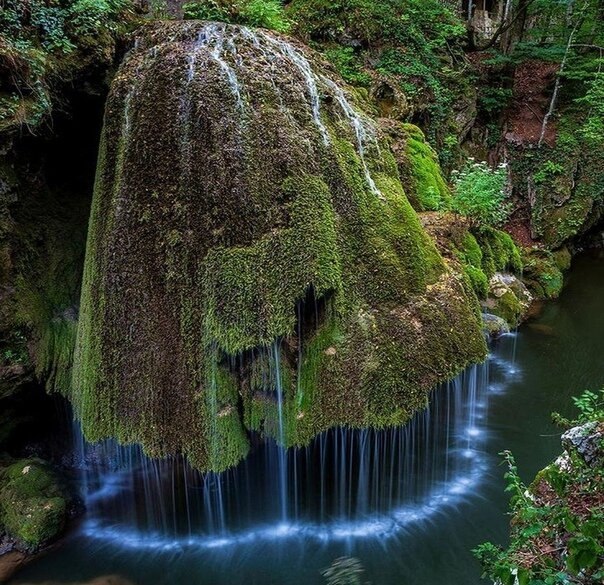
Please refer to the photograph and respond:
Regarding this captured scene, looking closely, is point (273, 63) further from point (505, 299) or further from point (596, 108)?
point (596, 108)

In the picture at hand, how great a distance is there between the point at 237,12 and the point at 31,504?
6.56 m

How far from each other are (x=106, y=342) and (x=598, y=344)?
381 inches

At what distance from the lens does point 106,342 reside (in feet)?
14.0

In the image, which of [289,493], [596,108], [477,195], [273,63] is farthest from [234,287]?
[596,108]

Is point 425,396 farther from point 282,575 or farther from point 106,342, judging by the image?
point 106,342

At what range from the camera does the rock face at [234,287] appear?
4027 mm

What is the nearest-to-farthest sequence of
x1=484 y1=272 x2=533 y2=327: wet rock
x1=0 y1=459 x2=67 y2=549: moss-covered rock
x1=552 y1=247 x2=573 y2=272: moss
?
x1=0 y1=459 x2=67 y2=549: moss-covered rock → x1=484 y1=272 x2=533 y2=327: wet rock → x1=552 y1=247 x2=573 y2=272: moss

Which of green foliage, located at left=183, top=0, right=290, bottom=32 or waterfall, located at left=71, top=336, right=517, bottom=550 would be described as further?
green foliage, located at left=183, top=0, right=290, bottom=32

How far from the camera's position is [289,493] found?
17.0 ft

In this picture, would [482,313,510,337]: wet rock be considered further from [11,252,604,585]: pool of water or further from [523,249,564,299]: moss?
[523,249,564,299]: moss

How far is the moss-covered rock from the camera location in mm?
4855

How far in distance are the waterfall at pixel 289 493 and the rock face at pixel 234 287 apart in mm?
885

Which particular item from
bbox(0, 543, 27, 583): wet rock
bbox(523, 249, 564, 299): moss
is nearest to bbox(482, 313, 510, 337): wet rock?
bbox(523, 249, 564, 299): moss

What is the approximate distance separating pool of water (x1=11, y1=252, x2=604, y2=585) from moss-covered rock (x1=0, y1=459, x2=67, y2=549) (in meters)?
0.26
